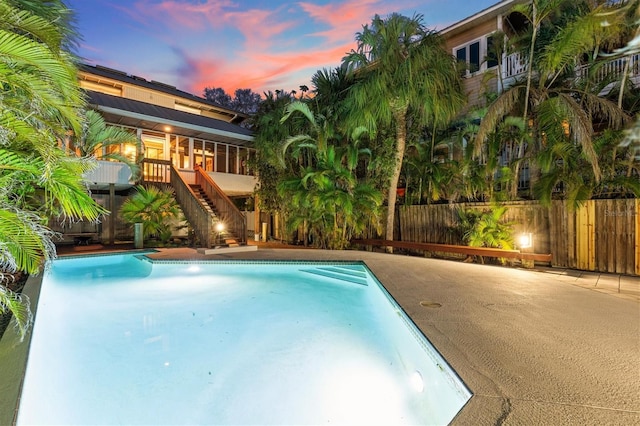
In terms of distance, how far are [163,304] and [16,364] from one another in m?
2.76

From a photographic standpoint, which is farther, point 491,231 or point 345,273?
point 491,231

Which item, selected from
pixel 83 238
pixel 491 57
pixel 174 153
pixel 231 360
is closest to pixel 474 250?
pixel 231 360

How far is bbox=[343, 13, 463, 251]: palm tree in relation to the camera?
8.42 metres

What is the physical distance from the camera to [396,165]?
31.7 ft

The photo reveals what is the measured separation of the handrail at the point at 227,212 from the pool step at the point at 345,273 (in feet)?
12.6

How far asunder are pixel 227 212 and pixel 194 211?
115 cm

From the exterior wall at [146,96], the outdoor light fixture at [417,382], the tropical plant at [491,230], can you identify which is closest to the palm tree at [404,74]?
the tropical plant at [491,230]

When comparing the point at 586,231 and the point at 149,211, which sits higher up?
the point at 149,211

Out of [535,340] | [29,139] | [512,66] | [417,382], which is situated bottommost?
[417,382]

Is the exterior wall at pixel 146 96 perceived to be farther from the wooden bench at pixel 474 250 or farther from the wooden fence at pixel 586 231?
the wooden fence at pixel 586 231

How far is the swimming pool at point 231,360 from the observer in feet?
8.77

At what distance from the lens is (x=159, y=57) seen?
67.9 ft

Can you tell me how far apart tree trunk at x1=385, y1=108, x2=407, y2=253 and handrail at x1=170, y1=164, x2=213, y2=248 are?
230 inches

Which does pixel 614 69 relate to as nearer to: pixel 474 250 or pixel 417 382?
pixel 474 250
